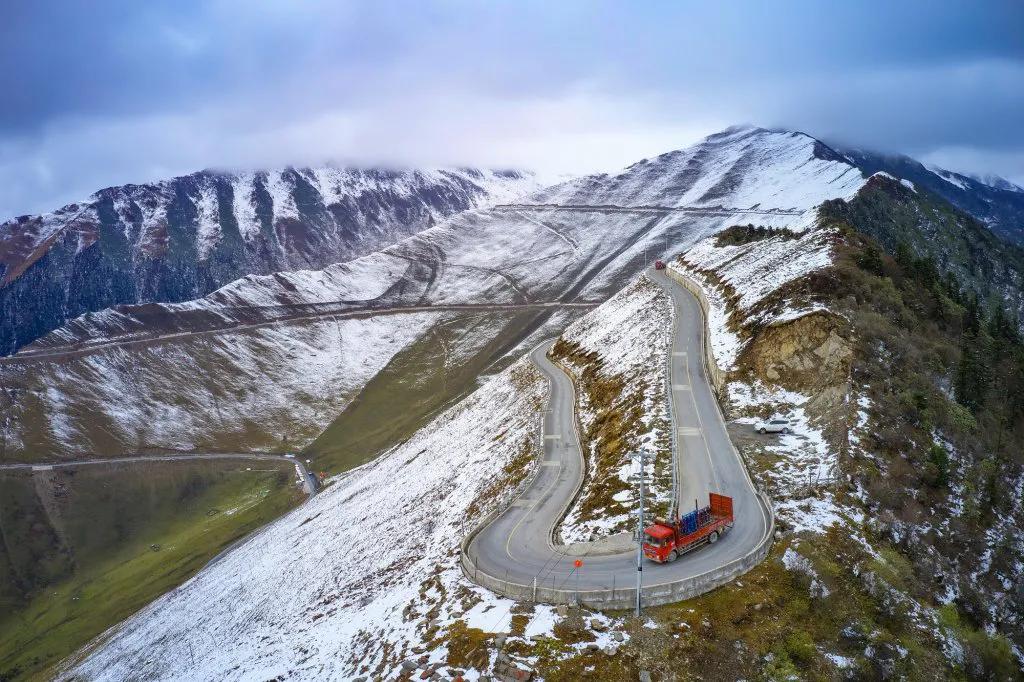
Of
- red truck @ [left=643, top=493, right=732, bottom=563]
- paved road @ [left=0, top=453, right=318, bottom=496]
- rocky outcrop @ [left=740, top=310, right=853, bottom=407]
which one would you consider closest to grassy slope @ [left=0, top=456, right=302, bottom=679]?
paved road @ [left=0, top=453, right=318, bottom=496]

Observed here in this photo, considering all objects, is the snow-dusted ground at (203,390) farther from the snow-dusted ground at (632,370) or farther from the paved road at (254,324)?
the snow-dusted ground at (632,370)

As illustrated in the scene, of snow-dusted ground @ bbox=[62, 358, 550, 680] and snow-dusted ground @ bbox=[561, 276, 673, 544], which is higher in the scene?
snow-dusted ground @ bbox=[561, 276, 673, 544]

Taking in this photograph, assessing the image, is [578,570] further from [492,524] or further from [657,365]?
[657,365]

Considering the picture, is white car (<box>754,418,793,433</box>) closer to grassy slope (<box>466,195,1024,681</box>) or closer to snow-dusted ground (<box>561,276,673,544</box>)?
grassy slope (<box>466,195,1024,681</box>)

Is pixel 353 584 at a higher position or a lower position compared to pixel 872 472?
lower

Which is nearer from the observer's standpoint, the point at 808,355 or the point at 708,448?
the point at 708,448

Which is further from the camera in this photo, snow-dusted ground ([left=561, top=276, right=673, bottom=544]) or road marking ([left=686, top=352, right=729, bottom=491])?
road marking ([left=686, top=352, right=729, bottom=491])

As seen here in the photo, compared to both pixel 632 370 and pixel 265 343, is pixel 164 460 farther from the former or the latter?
pixel 632 370

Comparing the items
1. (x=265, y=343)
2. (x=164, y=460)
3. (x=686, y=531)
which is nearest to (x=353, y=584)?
(x=686, y=531)
